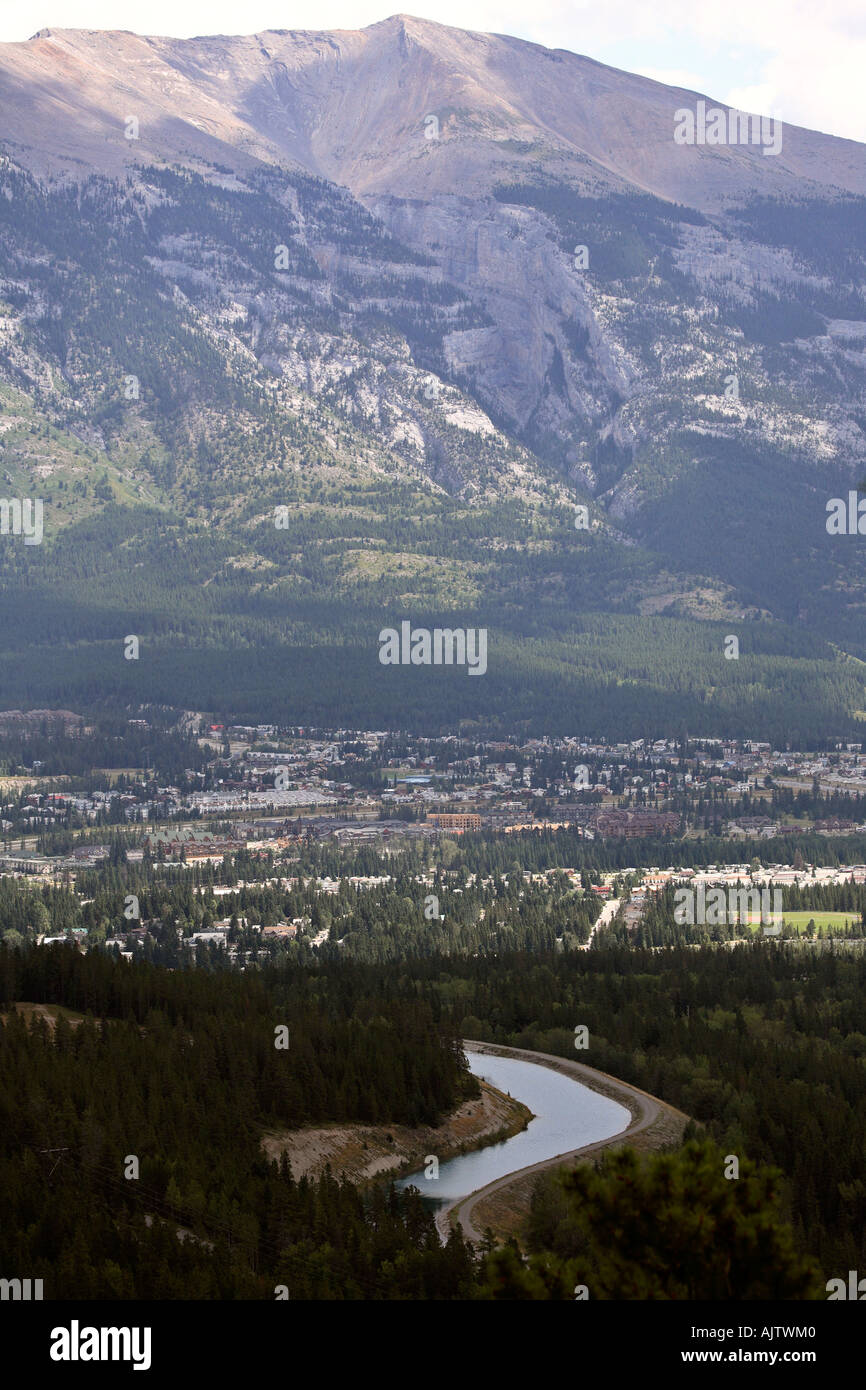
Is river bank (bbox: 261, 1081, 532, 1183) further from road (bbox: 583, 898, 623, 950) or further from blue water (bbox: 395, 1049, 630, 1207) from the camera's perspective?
road (bbox: 583, 898, 623, 950)

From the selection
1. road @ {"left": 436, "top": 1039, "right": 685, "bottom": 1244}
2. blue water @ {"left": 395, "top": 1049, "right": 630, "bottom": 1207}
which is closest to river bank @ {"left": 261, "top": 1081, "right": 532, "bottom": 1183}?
blue water @ {"left": 395, "top": 1049, "right": 630, "bottom": 1207}

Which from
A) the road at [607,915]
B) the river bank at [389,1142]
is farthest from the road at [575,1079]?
the road at [607,915]

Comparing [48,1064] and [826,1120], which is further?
[826,1120]

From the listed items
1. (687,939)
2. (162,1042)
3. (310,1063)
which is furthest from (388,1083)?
(687,939)

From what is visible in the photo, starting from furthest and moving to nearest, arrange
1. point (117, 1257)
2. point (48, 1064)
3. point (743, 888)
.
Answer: point (743, 888) < point (48, 1064) < point (117, 1257)

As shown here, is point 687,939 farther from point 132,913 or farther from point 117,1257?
point 117,1257

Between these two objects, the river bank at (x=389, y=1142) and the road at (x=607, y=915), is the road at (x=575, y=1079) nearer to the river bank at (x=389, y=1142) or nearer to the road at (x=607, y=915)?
the river bank at (x=389, y=1142)
